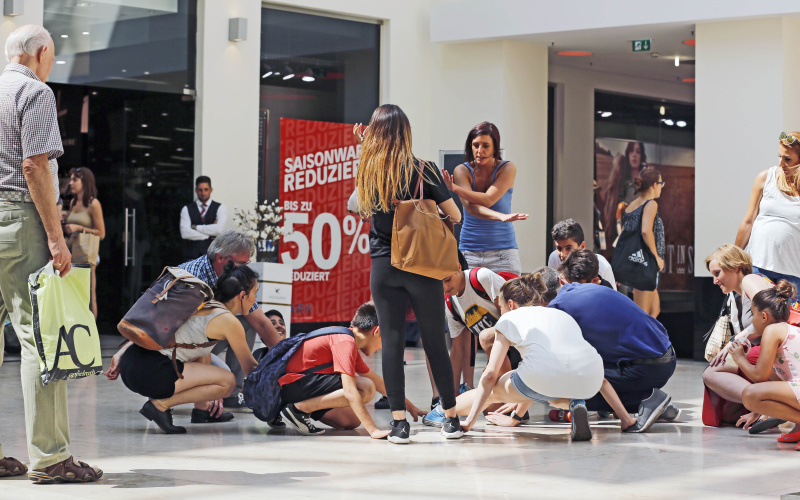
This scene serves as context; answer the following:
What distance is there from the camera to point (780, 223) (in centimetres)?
657

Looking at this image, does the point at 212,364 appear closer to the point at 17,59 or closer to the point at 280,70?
the point at 17,59

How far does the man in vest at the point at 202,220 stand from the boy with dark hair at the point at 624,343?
5.29 metres

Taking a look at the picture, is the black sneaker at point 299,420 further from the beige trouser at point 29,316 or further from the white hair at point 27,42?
the white hair at point 27,42

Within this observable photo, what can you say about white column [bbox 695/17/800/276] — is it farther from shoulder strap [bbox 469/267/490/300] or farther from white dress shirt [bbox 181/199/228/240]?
shoulder strap [bbox 469/267/490/300]

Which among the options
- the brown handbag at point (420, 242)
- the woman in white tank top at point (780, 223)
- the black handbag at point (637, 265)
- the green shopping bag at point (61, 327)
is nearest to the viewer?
the green shopping bag at point (61, 327)

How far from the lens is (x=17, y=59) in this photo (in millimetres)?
4094

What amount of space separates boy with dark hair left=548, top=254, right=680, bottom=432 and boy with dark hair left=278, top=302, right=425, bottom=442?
3.31ft

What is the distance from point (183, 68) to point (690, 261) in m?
5.47

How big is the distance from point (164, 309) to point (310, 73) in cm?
658

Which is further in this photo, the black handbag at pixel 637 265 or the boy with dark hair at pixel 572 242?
the black handbag at pixel 637 265

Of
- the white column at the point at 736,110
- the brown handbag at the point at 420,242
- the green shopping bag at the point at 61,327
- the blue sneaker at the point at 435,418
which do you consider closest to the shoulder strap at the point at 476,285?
the blue sneaker at the point at 435,418

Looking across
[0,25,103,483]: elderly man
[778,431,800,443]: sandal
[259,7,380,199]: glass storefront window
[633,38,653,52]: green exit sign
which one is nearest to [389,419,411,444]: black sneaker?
[0,25,103,483]: elderly man

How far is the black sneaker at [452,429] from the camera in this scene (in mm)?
5270

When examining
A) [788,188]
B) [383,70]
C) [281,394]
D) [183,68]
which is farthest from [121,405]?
[383,70]
